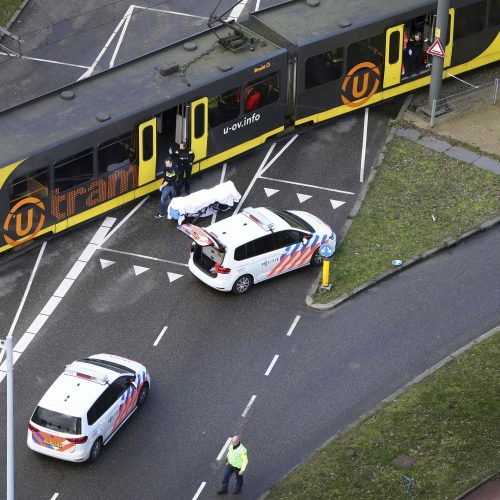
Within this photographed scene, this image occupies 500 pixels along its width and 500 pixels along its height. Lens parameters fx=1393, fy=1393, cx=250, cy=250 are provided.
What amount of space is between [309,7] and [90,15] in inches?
424

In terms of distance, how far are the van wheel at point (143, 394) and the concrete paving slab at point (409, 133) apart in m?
15.2

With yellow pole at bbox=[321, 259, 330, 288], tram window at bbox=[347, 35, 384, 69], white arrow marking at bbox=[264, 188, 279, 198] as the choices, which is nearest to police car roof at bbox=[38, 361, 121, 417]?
yellow pole at bbox=[321, 259, 330, 288]

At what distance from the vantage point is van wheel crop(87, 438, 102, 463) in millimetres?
33644

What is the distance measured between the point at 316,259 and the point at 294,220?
4.27ft

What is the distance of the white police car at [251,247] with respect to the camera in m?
38.8

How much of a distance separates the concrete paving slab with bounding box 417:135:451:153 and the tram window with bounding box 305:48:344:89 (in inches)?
140

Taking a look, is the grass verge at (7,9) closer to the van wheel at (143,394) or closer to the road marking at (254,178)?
the road marking at (254,178)

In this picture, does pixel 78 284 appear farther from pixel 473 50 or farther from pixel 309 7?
pixel 473 50

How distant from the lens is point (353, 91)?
47312mm

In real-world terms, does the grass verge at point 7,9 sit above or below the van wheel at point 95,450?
above

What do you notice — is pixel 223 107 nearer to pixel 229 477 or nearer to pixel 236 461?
pixel 229 477

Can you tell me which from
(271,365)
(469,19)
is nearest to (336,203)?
(271,365)

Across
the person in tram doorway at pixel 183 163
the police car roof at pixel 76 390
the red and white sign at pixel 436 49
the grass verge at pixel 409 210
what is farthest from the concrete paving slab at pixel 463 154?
the police car roof at pixel 76 390

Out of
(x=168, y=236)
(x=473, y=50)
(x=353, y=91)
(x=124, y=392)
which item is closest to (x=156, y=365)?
(x=124, y=392)
